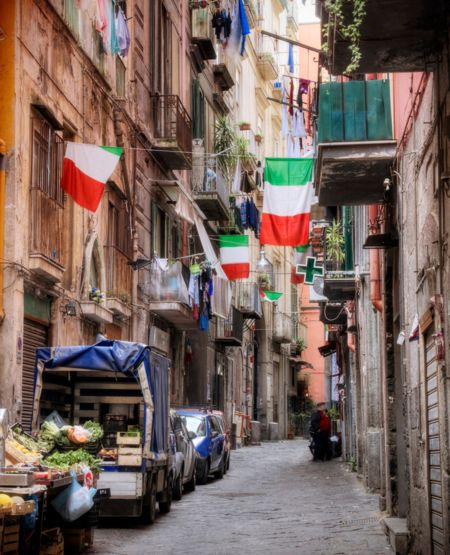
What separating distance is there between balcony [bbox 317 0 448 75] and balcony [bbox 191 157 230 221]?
2265 centimetres

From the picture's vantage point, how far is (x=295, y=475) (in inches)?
1086

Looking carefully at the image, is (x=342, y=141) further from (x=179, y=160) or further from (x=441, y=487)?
(x=179, y=160)

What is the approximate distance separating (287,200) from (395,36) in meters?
11.5

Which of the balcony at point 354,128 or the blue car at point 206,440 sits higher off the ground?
the balcony at point 354,128

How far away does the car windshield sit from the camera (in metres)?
24.8

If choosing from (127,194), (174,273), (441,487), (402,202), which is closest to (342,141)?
(402,202)

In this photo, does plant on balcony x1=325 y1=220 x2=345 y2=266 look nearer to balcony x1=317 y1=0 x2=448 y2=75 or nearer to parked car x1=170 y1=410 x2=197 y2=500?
parked car x1=170 y1=410 x2=197 y2=500

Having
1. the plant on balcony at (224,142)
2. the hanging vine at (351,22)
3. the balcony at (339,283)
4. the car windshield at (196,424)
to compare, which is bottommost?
the car windshield at (196,424)

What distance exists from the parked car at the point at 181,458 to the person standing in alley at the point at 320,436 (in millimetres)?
12048

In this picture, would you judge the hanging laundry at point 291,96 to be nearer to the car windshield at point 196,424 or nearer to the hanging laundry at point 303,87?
the hanging laundry at point 303,87

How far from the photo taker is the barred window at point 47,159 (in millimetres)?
17984

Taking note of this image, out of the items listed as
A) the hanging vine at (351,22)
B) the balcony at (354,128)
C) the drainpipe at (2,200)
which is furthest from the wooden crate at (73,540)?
the hanging vine at (351,22)

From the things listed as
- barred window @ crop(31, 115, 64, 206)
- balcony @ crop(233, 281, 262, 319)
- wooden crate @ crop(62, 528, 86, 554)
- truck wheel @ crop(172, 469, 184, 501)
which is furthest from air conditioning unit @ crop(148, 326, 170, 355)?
wooden crate @ crop(62, 528, 86, 554)

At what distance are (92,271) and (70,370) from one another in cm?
616
